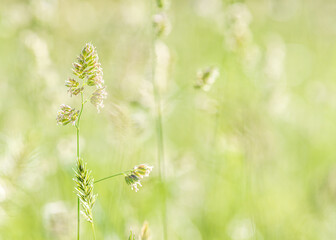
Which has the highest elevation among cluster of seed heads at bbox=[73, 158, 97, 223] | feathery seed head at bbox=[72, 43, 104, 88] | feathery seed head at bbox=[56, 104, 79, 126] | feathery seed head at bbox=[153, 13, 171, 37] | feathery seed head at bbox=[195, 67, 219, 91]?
feathery seed head at bbox=[153, 13, 171, 37]

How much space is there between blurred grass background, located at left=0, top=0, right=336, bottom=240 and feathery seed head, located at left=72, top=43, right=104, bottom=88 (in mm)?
593

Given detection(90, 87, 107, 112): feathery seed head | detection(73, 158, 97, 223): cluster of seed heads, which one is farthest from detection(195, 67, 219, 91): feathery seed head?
detection(73, 158, 97, 223): cluster of seed heads

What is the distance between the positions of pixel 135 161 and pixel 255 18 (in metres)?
6.39

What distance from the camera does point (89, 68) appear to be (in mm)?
1192

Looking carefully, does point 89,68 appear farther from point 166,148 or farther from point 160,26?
point 166,148

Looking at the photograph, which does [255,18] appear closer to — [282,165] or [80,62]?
Result: [282,165]

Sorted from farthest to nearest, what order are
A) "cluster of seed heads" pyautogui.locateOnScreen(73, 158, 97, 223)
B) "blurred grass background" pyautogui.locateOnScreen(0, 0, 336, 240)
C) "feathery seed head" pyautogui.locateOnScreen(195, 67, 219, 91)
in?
"blurred grass background" pyautogui.locateOnScreen(0, 0, 336, 240) < "feathery seed head" pyautogui.locateOnScreen(195, 67, 219, 91) < "cluster of seed heads" pyautogui.locateOnScreen(73, 158, 97, 223)

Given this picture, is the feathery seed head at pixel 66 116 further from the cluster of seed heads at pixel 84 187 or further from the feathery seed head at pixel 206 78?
the feathery seed head at pixel 206 78

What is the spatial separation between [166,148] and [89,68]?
2.31 m

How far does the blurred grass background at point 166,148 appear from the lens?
215 centimetres

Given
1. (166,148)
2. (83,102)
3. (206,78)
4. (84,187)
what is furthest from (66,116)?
(166,148)

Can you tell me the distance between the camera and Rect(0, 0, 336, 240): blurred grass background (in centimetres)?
215

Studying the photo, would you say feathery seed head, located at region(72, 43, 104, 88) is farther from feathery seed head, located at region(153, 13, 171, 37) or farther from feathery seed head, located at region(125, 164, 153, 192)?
feathery seed head, located at region(153, 13, 171, 37)

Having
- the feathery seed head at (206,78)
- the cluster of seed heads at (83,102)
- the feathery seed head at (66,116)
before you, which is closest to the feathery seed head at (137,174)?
the cluster of seed heads at (83,102)
